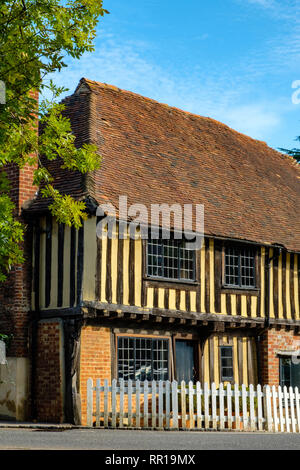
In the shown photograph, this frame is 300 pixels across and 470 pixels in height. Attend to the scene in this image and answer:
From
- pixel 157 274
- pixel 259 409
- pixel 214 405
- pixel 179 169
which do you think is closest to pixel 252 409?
pixel 259 409

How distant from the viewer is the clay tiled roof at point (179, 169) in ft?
64.6

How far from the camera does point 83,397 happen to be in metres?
17.5

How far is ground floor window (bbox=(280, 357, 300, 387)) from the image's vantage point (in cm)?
2201

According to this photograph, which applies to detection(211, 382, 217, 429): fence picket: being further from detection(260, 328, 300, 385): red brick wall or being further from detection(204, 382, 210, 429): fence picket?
detection(260, 328, 300, 385): red brick wall

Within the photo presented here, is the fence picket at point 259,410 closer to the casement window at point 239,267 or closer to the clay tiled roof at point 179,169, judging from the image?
the casement window at point 239,267

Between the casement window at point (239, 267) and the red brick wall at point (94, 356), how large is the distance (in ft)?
14.1

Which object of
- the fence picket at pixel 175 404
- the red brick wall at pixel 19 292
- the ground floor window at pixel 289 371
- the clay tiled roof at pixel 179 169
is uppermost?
the clay tiled roof at pixel 179 169

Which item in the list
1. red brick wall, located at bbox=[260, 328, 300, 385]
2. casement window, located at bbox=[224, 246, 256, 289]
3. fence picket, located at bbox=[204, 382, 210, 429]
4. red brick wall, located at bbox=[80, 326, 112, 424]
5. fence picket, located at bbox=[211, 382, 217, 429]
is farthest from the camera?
red brick wall, located at bbox=[260, 328, 300, 385]

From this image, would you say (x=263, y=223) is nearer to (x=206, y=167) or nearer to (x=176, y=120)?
(x=206, y=167)

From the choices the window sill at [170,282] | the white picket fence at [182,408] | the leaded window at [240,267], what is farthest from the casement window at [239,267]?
the white picket fence at [182,408]

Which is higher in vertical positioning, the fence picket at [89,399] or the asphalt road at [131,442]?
the fence picket at [89,399]

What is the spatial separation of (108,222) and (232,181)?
266 inches

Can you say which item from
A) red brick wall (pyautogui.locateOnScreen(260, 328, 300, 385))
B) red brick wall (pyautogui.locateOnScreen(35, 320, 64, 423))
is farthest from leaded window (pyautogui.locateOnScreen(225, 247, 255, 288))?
red brick wall (pyautogui.locateOnScreen(35, 320, 64, 423))

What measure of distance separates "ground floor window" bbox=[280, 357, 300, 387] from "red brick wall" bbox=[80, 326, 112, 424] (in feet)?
20.7
